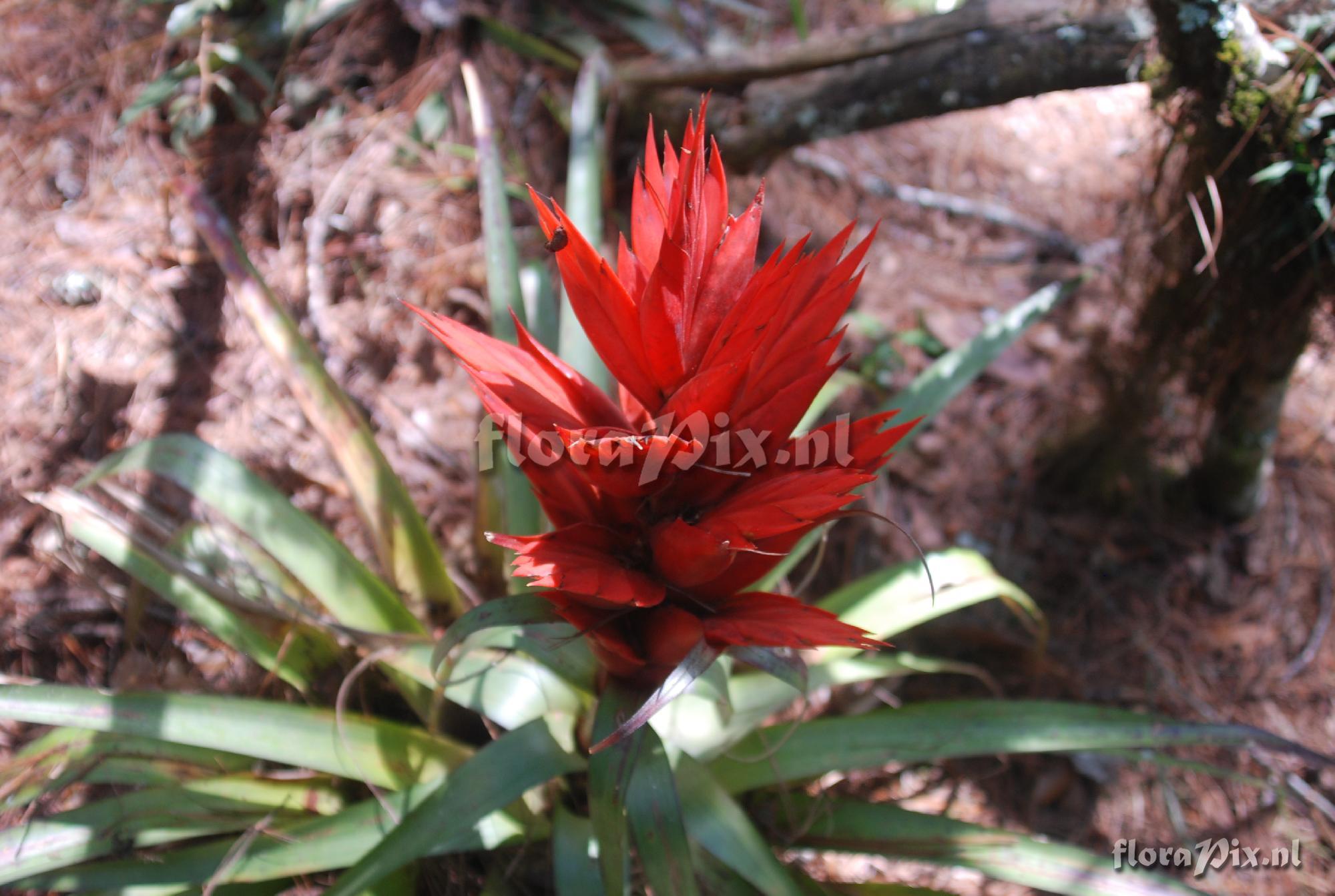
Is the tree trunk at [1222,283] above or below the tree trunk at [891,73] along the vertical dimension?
below

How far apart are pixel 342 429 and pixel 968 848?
3.88 feet

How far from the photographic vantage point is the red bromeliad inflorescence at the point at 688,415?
749 millimetres

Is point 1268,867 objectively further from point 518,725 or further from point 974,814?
point 518,725

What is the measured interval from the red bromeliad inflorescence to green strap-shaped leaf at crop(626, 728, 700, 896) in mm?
220

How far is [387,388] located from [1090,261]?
2.02m

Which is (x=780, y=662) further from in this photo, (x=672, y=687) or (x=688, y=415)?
(x=688, y=415)

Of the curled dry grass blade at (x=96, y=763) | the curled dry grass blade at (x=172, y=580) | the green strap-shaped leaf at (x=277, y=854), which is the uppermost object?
the curled dry grass blade at (x=172, y=580)

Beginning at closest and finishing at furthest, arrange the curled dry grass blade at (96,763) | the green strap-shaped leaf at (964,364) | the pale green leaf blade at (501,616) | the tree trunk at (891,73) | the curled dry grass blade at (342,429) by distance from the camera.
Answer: the pale green leaf blade at (501,616), the curled dry grass blade at (96,763), the curled dry grass blade at (342,429), the green strap-shaped leaf at (964,364), the tree trunk at (891,73)

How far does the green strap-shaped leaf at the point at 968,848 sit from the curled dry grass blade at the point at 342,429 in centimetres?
71

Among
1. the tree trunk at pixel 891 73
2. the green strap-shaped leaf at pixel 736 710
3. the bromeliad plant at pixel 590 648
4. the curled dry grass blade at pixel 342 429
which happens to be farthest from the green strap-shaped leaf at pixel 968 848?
the tree trunk at pixel 891 73
